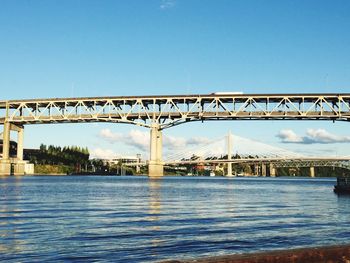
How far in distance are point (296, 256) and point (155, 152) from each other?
10667cm

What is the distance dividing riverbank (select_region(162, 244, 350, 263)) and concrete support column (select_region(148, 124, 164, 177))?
106 metres

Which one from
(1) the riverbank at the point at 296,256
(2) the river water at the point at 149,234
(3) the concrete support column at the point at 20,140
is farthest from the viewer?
(3) the concrete support column at the point at 20,140

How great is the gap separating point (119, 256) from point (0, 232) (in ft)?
22.0

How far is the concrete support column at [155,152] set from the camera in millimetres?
113562

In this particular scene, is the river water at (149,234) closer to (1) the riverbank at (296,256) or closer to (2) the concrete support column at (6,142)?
(1) the riverbank at (296,256)

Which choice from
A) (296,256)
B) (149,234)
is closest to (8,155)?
(149,234)

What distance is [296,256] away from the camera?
676cm

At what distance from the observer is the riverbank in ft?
20.7

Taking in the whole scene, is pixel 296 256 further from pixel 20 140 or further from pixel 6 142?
pixel 20 140

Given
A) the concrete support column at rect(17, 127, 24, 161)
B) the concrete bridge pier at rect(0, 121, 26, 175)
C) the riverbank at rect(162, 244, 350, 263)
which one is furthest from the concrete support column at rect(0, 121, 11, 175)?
the riverbank at rect(162, 244, 350, 263)

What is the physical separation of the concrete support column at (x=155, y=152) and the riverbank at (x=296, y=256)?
106 metres

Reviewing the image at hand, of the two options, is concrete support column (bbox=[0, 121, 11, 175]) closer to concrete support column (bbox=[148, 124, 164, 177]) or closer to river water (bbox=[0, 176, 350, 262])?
concrete support column (bbox=[148, 124, 164, 177])

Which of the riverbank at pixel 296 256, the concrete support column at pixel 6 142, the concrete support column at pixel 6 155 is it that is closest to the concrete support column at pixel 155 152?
the concrete support column at pixel 6 155

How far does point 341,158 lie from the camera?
15012cm
